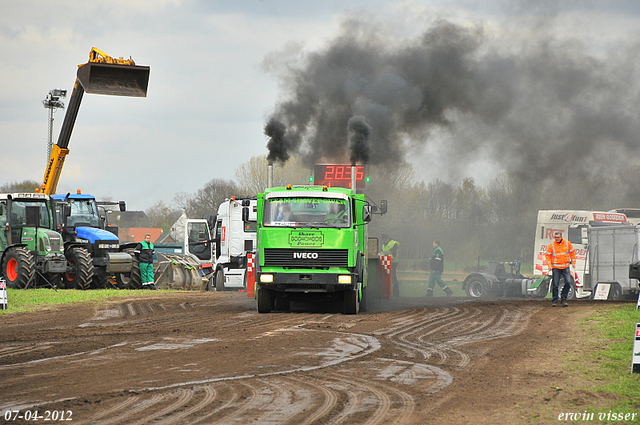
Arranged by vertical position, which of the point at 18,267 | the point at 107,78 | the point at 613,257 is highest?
the point at 107,78

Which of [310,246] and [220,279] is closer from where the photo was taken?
[310,246]

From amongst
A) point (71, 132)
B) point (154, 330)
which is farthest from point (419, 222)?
point (154, 330)

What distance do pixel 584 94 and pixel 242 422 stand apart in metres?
21.1

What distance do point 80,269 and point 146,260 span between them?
2995 millimetres

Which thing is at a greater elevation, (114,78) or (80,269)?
(114,78)

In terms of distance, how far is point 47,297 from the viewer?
1795 centimetres

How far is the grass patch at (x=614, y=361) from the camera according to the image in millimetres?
6668

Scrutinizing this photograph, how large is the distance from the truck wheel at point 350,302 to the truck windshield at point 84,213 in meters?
13.1

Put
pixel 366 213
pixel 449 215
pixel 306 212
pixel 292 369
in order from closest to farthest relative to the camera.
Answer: pixel 292 369 < pixel 306 212 < pixel 366 213 < pixel 449 215

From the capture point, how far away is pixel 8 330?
1164cm

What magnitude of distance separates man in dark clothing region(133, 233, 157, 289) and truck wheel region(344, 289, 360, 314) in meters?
11.5

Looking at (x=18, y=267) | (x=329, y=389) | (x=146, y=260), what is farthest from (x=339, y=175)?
(x=329, y=389)

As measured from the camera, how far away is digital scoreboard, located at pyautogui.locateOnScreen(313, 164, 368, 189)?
1025 inches

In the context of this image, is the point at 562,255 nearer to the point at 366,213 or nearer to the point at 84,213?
the point at 366,213
